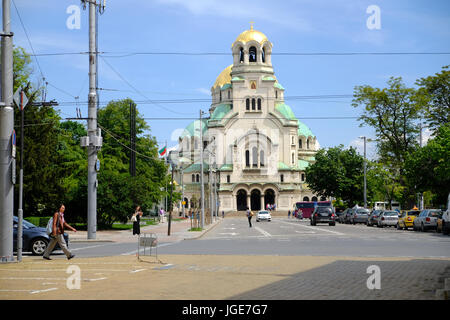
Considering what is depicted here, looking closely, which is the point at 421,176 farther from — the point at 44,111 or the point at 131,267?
the point at 131,267

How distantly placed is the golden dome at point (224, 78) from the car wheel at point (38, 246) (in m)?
113

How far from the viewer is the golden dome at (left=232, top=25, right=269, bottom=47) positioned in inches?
4827

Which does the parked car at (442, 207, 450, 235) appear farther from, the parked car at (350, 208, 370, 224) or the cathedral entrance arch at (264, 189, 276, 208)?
the cathedral entrance arch at (264, 189, 276, 208)

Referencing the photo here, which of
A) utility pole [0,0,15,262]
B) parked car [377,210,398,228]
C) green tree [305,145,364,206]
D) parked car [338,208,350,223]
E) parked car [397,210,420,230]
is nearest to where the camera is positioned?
utility pole [0,0,15,262]

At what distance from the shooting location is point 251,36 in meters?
123

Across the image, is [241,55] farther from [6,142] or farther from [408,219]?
[6,142]

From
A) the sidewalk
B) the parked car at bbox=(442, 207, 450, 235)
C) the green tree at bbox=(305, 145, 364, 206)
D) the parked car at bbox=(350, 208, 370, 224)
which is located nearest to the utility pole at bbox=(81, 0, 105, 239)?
the sidewalk

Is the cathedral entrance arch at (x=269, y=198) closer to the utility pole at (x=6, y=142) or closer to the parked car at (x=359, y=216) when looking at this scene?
the parked car at (x=359, y=216)

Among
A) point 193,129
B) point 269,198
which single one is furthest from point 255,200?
point 193,129

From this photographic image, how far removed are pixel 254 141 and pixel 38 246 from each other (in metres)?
98.9

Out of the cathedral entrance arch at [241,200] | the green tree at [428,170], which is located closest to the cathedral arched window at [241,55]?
the cathedral entrance arch at [241,200]

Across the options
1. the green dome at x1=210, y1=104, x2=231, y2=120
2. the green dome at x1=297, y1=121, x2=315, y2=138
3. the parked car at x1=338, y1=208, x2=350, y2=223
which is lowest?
the parked car at x1=338, y1=208, x2=350, y2=223

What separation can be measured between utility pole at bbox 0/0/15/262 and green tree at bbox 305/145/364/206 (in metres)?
71.1

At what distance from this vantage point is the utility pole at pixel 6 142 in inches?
730
